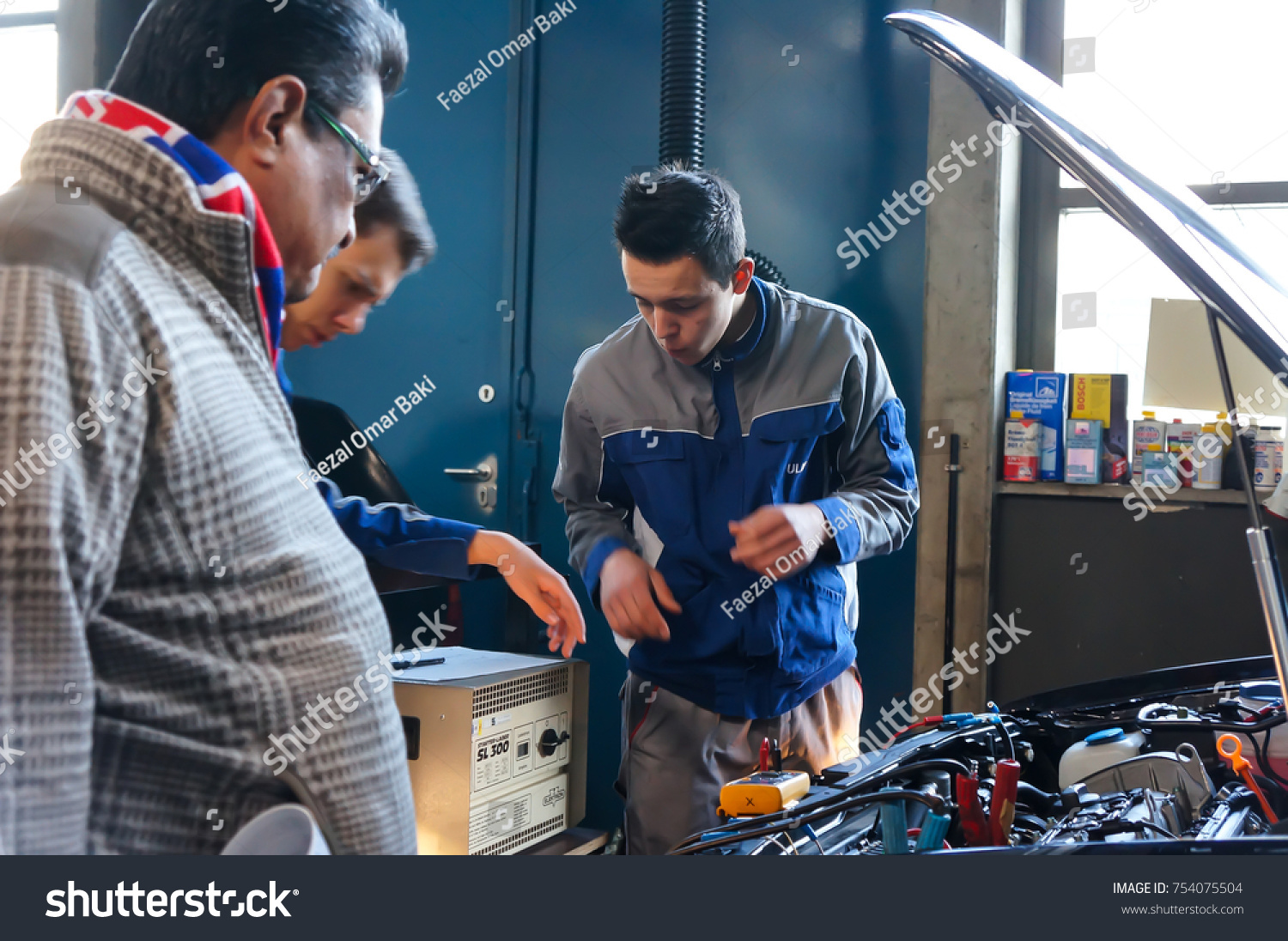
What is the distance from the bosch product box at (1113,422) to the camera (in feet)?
8.34

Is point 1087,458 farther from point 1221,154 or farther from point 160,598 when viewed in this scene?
point 160,598

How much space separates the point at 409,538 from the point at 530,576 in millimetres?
174

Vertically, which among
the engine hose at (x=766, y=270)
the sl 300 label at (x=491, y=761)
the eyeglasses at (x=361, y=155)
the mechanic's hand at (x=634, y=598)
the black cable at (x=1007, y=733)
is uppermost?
the engine hose at (x=766, y=270)

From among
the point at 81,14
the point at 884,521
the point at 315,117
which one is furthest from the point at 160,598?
the point at 81,14

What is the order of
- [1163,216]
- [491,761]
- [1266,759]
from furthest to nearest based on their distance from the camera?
1. [491,761]
2. [1266,759]
3. [1163,216]

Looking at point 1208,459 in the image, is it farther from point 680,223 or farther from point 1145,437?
point 680,223

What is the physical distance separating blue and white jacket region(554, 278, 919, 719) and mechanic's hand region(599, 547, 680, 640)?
0.33ft

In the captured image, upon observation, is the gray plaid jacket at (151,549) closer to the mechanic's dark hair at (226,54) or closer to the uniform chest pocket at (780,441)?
the mechanic's dark hair at (226,54)

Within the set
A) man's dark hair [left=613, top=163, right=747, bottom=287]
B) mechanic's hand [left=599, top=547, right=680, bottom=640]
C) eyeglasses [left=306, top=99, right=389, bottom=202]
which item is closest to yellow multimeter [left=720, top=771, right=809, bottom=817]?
mechanic's hand [left=599, top=547, right=680, bottom=640]

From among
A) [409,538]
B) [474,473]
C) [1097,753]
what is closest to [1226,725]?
[1097,753]

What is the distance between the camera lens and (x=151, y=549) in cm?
55

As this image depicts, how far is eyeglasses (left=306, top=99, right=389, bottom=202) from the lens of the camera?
28.5 inches

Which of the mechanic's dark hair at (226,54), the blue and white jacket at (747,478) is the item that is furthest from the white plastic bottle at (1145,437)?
the mechanic's dark hair at (226,54)

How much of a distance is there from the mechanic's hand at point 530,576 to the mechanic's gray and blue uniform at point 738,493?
0.42 metres
